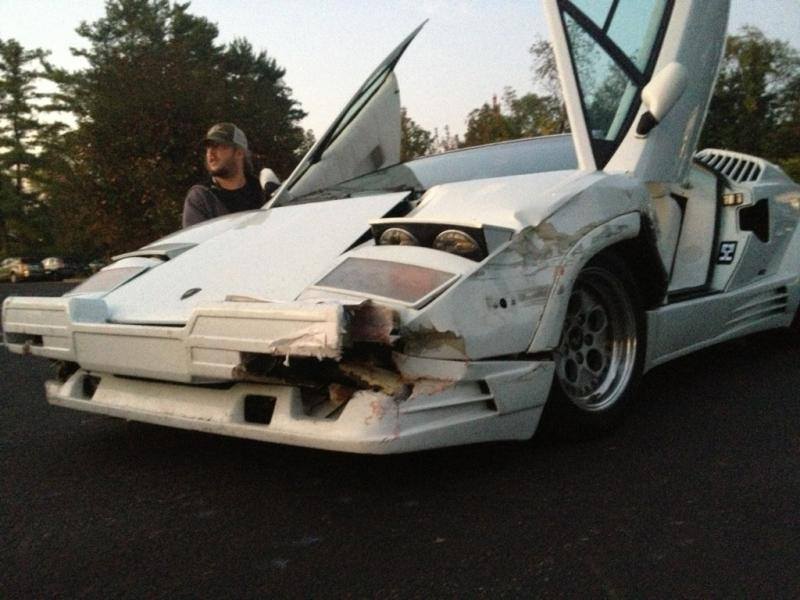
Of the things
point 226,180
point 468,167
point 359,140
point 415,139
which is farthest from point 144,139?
point 468,167

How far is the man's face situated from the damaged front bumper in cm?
235

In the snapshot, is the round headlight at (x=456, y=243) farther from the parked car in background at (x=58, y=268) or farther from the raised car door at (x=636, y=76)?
the parked car in background at (x=58, y=268)

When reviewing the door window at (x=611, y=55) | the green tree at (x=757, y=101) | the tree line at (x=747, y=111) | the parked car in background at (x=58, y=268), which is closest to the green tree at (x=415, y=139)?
the tree line at (x=747, y=111)

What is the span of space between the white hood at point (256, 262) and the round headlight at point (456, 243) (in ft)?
1.33

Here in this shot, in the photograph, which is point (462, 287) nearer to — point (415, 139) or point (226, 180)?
point (226, 180)

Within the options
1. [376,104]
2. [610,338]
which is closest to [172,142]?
[376,104]

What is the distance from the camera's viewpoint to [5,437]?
10.8 feet

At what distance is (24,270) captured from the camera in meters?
39.8

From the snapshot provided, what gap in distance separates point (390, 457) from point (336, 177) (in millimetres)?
1885

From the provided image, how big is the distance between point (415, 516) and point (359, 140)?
2599mm

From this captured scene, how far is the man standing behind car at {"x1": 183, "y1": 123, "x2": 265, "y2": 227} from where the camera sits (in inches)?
186

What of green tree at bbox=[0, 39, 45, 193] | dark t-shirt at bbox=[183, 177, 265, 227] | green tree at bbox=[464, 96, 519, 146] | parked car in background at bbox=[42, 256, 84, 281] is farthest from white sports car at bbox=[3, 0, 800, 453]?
green tree at bbox=[0, 39, 45, 193]

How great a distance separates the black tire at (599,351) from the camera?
2754mm

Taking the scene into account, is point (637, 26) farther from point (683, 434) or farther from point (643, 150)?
point (683, 434)
